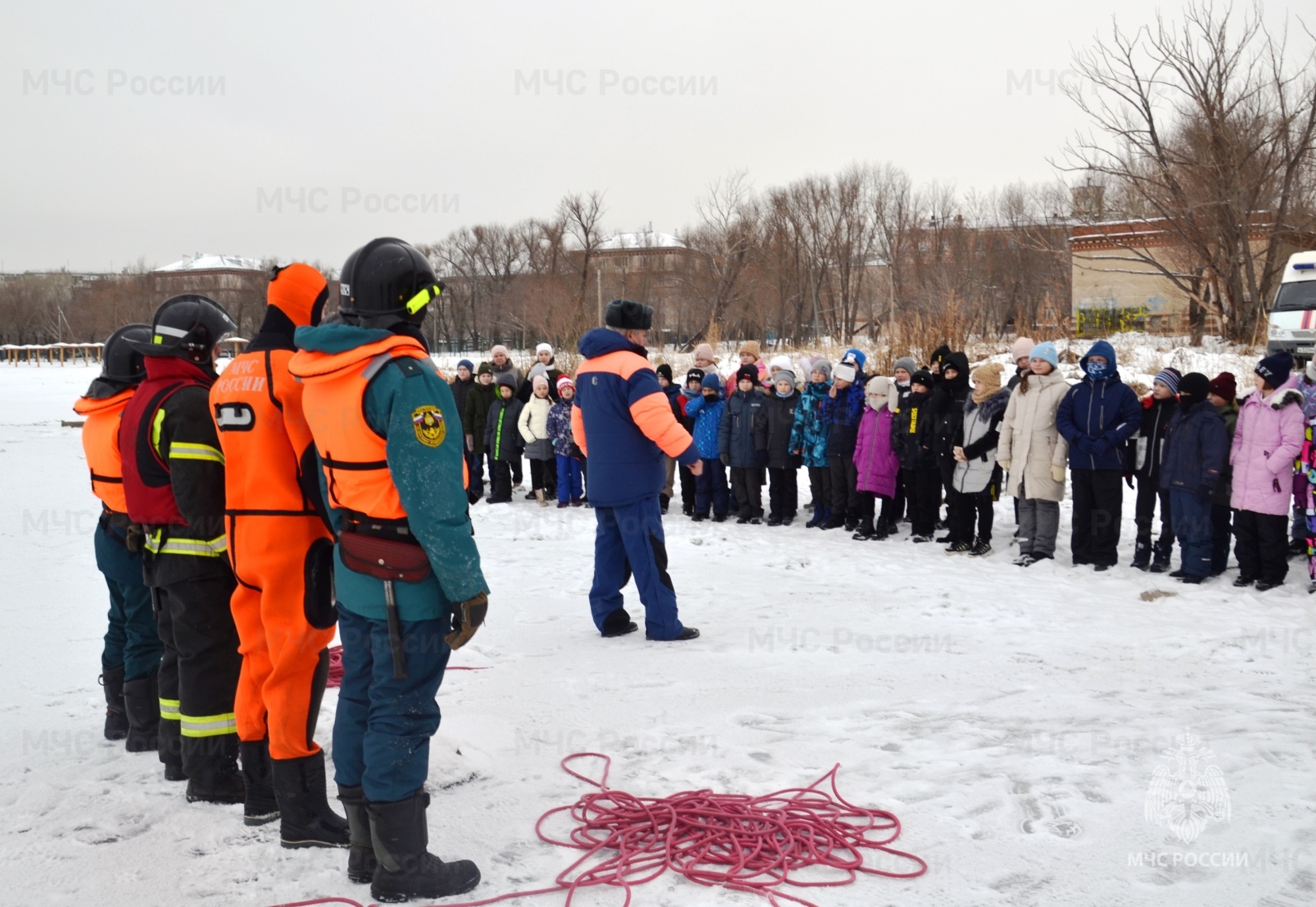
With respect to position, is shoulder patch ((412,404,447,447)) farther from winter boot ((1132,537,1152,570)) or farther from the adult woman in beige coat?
winter boot ((1132,537,1152,570))

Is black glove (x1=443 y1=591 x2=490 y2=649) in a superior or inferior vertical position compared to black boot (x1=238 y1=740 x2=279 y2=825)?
superior

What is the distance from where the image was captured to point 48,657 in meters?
5.74

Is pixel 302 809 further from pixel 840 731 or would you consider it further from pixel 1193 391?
pixel 1193 391

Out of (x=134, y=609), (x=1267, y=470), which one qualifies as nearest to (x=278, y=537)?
(x=134, y=609)

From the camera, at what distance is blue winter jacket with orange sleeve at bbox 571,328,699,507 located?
5914 mm

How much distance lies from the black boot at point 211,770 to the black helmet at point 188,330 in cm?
159

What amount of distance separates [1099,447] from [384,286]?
6.81 metres

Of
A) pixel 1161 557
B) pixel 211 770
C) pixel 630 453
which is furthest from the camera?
pixel 1161 557

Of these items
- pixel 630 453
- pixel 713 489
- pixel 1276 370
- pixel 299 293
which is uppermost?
pixel 299 293

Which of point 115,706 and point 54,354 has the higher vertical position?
point 54,354

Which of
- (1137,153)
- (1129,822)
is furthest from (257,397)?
(1137,153)

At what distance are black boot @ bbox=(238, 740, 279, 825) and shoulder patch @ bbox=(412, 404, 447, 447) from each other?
1.60m

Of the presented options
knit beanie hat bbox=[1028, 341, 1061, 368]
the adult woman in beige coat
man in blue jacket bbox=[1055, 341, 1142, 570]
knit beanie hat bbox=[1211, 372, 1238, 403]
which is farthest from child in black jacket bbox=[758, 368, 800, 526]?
knit beanie hat bbox=[1211, 372, 1238, 403]

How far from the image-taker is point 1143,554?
794 cm
